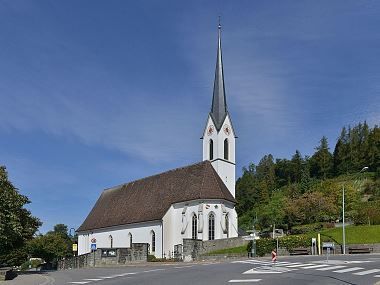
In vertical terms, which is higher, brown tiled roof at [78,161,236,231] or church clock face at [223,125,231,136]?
church clock face at [223,125,231,136]

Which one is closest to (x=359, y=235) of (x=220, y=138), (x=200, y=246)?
(x=200, y=246)

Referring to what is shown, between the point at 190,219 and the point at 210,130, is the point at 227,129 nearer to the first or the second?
the point at 210,130

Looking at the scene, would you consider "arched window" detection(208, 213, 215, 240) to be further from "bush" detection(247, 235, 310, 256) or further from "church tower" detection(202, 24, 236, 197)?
"bush" detection(247, 235, 310, 256)

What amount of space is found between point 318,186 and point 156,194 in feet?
119

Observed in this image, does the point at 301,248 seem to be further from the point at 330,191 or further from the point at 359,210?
the point at 330,191

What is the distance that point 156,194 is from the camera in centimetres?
6356

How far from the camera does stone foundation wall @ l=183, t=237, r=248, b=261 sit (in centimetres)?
4612

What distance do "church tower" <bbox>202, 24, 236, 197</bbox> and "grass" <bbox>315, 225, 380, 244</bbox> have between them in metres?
15.2

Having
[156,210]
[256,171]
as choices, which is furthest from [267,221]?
[256,171]

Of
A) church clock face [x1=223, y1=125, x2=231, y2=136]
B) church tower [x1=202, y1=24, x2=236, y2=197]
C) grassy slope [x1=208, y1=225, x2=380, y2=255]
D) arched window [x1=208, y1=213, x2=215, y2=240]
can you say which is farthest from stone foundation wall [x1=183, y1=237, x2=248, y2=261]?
church clock face [x1=223, y1=125, x2=231, y2=136]

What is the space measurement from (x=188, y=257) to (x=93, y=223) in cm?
3203

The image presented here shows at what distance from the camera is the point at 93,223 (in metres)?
74.8

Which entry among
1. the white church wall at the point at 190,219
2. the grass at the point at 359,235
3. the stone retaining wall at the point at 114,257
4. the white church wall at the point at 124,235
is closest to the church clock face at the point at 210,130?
the white church wall at the point at 190,219

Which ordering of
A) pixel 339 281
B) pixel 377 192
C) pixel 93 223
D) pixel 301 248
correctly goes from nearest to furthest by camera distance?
pixel 339 281, pixel 301 248, pixel 93 223, pixel 377 192
